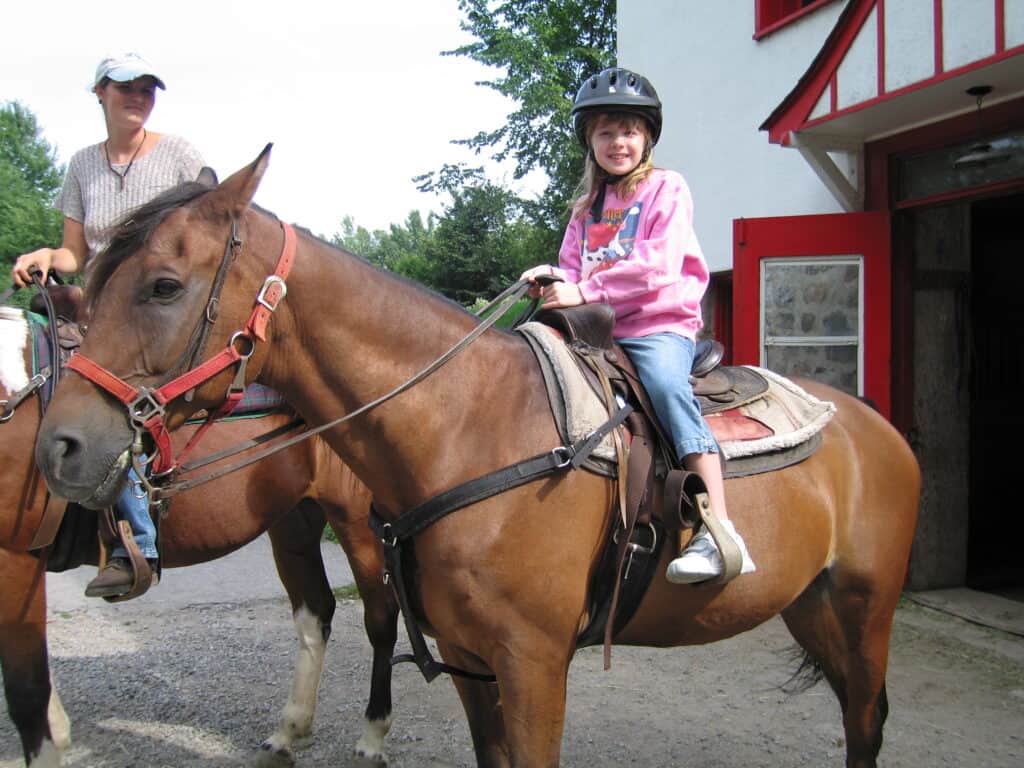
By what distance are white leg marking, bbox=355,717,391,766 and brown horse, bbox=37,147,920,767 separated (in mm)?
1291

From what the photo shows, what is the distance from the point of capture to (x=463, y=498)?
1979 mm


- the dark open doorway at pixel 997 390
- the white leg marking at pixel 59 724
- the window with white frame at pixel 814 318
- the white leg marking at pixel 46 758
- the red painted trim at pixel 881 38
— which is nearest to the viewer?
the white leg marking at pixel 46 758

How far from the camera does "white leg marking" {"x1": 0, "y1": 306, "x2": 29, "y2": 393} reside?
288 cm

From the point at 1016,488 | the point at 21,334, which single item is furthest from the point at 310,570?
the point at 1016,488

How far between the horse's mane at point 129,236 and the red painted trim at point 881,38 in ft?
13.1

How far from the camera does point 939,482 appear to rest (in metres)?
5.71

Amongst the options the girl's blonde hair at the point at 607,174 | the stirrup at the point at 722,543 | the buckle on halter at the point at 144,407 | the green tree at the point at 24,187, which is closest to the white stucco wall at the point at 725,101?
the girl's blonde hair at the point at 607,174

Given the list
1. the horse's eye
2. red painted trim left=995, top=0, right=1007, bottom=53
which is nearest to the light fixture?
red painted trim left=995, top=0, right=1007, bottom=53

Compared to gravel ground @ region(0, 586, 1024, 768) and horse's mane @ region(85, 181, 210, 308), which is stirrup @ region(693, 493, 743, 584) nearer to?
horse's mane @ region(85, 181, 210, 308)

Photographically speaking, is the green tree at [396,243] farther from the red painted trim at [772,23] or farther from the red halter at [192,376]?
the red halter at [192,376]

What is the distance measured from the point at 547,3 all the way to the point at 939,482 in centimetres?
1220

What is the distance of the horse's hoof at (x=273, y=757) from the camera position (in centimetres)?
347

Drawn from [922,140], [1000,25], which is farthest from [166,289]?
[922,140]

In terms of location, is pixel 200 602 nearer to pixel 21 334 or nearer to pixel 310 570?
pixel 310 570
